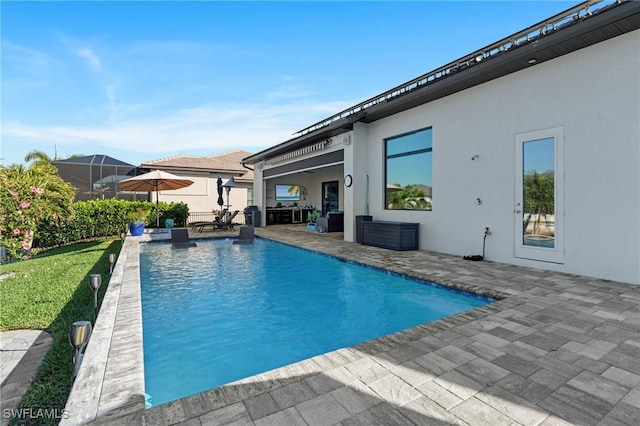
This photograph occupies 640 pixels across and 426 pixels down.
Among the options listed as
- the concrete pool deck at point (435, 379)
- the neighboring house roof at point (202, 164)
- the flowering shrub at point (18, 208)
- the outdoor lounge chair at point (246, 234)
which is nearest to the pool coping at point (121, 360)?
the concrete pool deck at point (435, 379)

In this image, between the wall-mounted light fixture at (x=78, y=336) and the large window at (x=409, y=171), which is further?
the large window at (x=409, y=171)

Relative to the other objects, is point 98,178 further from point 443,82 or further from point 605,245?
point 605,245

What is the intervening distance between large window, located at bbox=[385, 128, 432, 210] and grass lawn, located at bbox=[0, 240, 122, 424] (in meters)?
7.76

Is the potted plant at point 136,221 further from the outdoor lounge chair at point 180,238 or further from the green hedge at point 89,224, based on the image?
the outdoor lounge chair at point 180,238

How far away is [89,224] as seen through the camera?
12.3 metres

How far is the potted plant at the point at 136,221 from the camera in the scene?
12.0m

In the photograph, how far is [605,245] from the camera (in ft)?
17.5

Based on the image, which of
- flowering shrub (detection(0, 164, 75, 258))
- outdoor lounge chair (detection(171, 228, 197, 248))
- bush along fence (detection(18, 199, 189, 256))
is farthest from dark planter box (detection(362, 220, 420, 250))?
Answer: bush along fence (detection(18, 199, 189, 256))

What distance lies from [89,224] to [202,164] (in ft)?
27.1

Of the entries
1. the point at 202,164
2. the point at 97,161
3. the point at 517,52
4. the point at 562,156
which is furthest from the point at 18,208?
the point at 97,161

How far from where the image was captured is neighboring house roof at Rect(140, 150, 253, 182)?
1792 cm

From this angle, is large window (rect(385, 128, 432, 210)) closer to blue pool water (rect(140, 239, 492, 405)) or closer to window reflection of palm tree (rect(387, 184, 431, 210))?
window reflection of palm tree (rect(387, 184, 431, 210))

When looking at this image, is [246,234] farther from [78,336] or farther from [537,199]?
[78,336]

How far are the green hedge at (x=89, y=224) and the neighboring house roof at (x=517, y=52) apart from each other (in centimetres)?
1033
